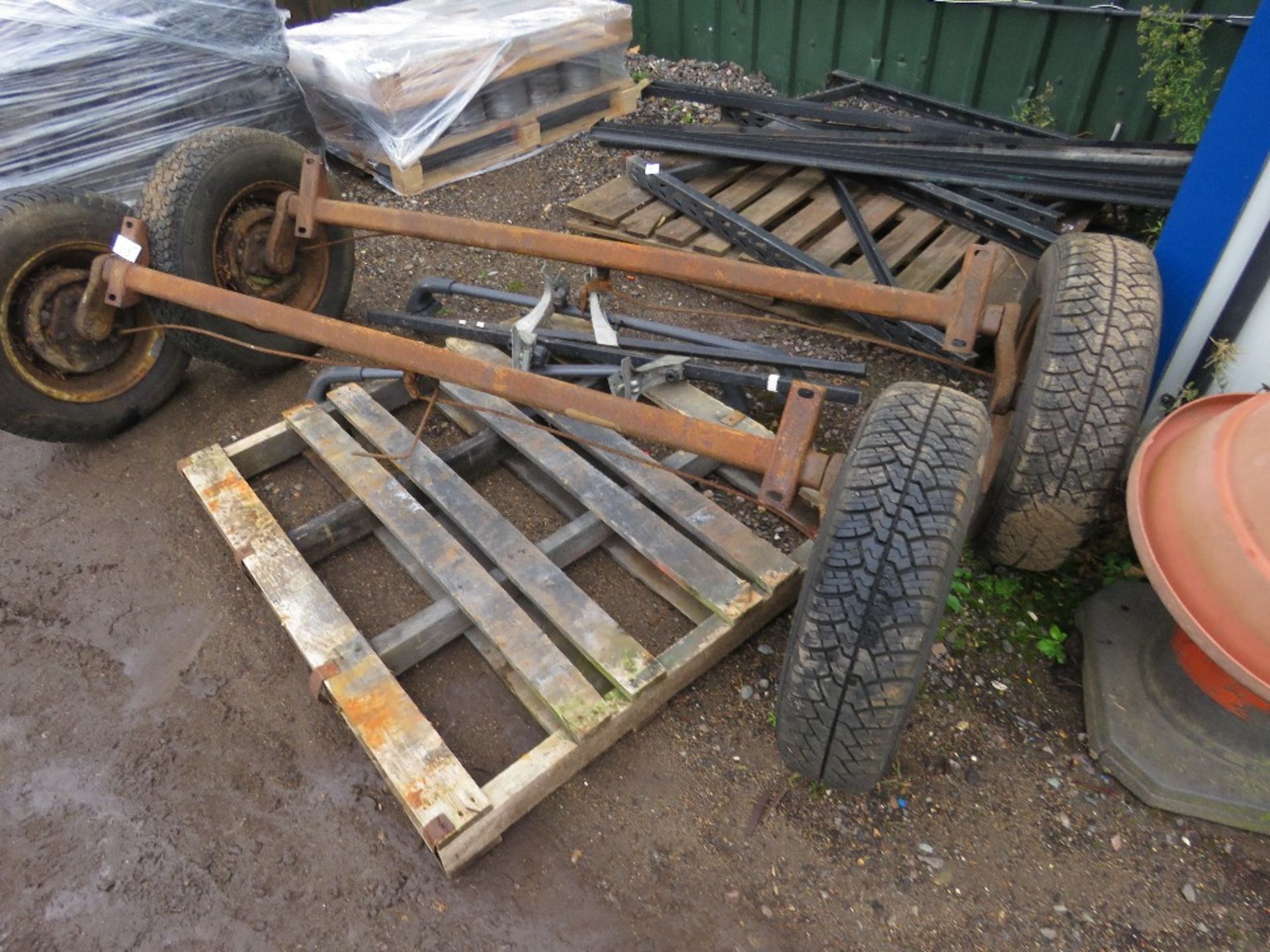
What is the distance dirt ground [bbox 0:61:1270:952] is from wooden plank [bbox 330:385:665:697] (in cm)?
23

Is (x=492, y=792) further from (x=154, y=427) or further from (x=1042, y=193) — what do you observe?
(x=1042, y=193)

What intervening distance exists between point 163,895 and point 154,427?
208 cm

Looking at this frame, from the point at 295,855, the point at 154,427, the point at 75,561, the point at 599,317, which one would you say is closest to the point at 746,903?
the point at 295,855

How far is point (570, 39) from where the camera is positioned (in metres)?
5.05

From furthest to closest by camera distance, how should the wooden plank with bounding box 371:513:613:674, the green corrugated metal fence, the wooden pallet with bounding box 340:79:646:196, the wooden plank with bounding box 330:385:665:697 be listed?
the wooden pallet with bounding box 340:79:646:196, the green corrugated metal fence, the wooden plank with bounding box 371:513:613:674, the wooden plank with bounding box 330:385:665:697

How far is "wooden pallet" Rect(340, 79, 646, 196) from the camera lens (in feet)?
16.0

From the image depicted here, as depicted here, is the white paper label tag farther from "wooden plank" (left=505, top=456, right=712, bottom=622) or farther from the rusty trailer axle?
"wooden plank" (left=505, top=456, right=712, bottom=622)

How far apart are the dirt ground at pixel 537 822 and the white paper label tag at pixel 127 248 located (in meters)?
1.18

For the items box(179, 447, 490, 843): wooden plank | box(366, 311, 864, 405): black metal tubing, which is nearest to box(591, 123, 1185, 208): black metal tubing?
box(366, 311, 864, 405): black metal tubing

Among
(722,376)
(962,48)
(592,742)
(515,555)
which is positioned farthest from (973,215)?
(592,742)

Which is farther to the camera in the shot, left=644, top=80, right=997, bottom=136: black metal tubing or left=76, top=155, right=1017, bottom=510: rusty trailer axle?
left=644, top=80, right=997, bottom=136: black metal tubing

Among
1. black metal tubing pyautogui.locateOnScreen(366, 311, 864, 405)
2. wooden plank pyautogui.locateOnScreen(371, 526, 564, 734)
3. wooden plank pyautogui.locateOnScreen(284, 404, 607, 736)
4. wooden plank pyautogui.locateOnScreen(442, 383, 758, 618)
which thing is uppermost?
black metal tubing pyautogui.locateOnScreen(366, 311, 864, 405)

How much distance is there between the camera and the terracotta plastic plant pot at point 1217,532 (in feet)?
5.62

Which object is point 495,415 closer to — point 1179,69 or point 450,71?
point 450,71
